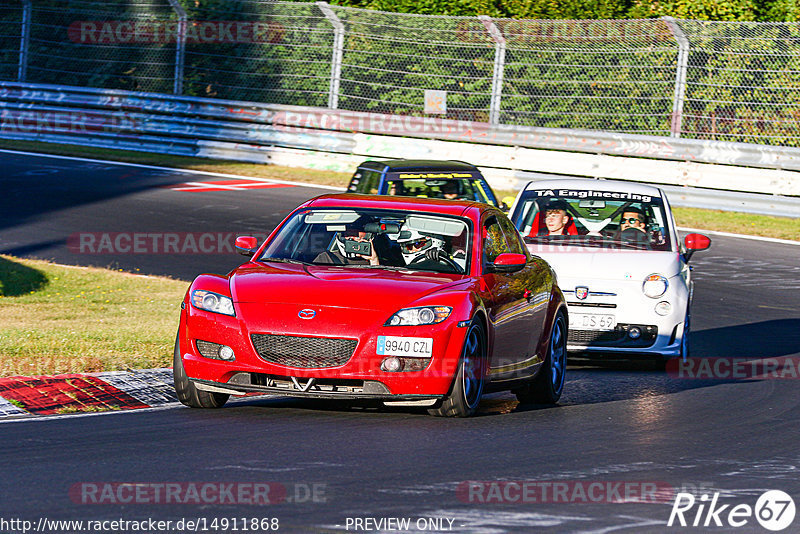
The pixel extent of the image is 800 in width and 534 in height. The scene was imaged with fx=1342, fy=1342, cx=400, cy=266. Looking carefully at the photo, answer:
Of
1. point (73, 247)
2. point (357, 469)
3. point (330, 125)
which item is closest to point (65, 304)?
point (73, 247)

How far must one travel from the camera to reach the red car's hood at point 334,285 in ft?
27.5

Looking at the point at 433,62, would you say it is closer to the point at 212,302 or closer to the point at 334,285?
the point at 334,285

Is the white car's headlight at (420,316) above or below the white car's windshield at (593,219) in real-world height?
above

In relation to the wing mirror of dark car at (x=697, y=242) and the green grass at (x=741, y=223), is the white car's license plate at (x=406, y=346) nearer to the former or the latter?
the wing mirror of dark car at (x=697, y=242)

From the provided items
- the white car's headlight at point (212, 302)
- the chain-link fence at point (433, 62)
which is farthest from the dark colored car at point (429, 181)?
the chain-link fence at point (433, 62)

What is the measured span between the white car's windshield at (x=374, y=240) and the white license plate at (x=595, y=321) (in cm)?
298

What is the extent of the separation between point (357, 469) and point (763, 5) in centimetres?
2414

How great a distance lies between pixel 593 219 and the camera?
44.5 feet

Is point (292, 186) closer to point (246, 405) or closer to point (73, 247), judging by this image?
point (73, 247)

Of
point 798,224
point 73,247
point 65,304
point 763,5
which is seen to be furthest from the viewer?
point 763,5

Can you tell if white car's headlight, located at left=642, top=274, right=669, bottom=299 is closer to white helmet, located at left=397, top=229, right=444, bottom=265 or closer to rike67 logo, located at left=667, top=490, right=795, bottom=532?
white helmet, located at left=397, top=229, right=444, bottom=265

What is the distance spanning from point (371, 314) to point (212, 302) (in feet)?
3.47

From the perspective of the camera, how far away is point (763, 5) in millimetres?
28688

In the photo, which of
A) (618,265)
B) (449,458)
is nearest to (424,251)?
(449,458)
